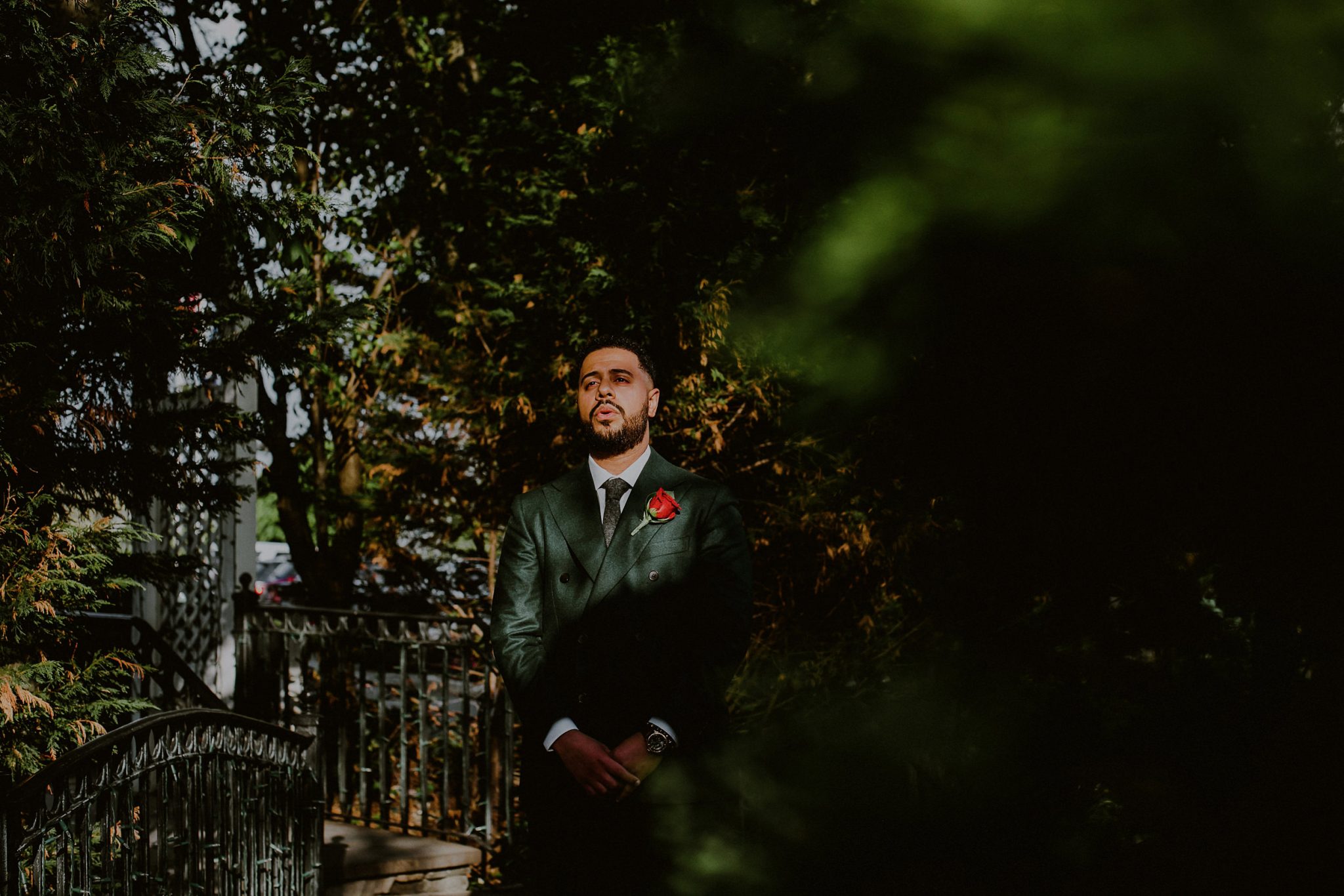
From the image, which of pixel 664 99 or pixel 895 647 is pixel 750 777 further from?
pixel 664 99

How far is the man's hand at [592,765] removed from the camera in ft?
7.73

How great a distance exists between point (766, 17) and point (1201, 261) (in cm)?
33

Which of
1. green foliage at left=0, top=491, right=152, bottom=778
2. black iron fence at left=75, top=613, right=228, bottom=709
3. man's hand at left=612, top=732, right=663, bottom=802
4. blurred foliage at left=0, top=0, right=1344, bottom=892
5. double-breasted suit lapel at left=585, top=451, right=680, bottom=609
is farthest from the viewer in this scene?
black iron fence at left=75, top=613, right=228, bottom=709

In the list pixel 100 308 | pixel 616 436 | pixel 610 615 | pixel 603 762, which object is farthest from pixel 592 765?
pixel 100 308

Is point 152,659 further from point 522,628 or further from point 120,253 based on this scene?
point 522,628

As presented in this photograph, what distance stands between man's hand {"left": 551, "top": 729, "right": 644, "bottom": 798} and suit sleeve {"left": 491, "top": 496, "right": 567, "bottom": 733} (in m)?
0.09

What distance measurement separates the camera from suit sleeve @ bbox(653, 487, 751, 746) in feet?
7.88

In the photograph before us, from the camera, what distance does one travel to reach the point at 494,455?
6.29m

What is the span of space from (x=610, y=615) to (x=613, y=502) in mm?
316

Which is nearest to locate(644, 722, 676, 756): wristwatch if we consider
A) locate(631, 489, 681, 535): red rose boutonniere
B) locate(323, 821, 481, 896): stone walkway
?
locate(631, 489, 681, 535): red rose boutonniere

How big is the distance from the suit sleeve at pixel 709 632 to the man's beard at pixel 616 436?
280 millimetres

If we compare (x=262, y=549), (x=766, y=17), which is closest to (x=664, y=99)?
(x=766, y=17)

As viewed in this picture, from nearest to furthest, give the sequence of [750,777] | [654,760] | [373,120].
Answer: [750,777] < [654,760] < [373,120]

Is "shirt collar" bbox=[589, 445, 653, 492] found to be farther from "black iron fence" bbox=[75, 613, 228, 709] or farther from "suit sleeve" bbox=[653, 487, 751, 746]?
"black iron fence" bbox=[75, 613, 228, 709]
